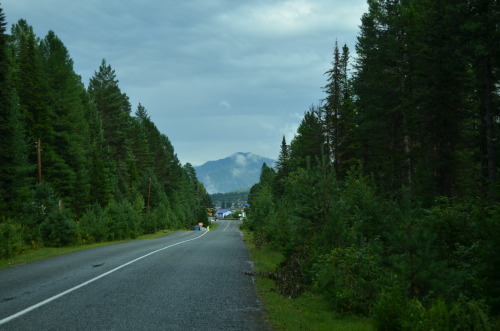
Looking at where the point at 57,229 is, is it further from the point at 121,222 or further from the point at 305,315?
the point at 305,315

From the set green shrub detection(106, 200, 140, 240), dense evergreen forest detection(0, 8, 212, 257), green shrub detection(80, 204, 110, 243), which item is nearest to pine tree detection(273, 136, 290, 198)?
dense evergreen forest detection(0, 8, 212, 257)

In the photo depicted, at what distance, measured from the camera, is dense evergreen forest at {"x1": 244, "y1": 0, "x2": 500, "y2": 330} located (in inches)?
242

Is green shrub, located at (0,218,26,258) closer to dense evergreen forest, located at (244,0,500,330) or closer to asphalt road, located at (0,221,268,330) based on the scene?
asphalt road, located at (0,221,268,330)

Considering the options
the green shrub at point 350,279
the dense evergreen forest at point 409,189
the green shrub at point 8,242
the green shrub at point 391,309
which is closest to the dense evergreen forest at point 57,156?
the green shrub at point 8,242

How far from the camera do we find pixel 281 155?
76375 millimetres

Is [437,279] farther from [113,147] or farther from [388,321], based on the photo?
[113,147]

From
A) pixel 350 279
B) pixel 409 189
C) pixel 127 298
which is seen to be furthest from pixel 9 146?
pixel 409 189

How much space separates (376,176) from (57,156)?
2959 cm

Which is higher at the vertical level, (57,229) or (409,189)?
(409,189)

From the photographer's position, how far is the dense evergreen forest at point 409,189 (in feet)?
20.2

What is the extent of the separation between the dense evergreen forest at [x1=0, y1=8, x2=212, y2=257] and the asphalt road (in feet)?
26.5

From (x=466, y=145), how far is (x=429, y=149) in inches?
96.2

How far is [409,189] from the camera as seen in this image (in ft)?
28.0

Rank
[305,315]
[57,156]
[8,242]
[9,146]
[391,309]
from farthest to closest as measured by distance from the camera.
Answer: [57,156] < [9,146] < [8,242] < [305,315] < [391,309]
